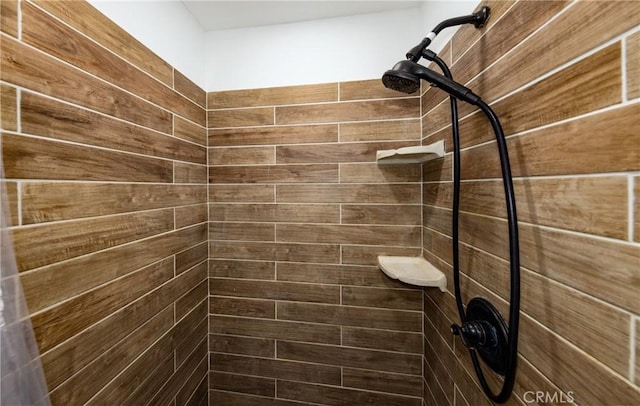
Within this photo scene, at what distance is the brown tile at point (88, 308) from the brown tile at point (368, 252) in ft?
2.83

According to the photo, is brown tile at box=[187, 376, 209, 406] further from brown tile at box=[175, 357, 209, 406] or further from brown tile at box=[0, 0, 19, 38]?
brown tile at box=[0, 0, 19, 38]

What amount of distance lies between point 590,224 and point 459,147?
0.45 m

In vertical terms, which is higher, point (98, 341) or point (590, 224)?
point (590, 224)

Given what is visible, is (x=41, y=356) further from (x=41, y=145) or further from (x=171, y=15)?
(x=171, y=15)

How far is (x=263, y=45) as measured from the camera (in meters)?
1.28

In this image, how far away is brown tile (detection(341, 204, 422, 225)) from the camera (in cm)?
120

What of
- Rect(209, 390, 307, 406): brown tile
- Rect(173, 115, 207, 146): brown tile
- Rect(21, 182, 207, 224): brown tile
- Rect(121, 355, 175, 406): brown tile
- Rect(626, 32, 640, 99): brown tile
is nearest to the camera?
Rect(626, 32, 640, 99): brown tile

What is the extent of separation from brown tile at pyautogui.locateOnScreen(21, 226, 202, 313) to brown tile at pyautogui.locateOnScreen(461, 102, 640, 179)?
3.92 feet

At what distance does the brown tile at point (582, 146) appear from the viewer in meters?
0.35

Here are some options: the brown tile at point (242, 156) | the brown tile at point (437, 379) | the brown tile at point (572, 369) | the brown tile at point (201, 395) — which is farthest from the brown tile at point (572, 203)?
the brown tile at point (201, 395)

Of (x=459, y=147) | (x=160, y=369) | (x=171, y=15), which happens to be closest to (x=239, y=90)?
(x=171, y=15)

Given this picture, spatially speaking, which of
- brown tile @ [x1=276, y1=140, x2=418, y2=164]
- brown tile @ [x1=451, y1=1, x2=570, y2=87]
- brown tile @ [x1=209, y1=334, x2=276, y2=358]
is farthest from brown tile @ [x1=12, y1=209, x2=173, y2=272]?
brown tile @ [x1=451, y1=1, x2=570, y2=87]

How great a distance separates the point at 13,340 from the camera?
1.58 ft

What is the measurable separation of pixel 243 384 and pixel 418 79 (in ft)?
5.60
